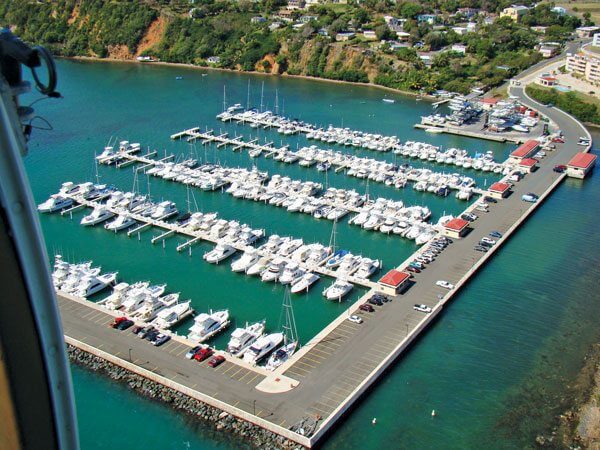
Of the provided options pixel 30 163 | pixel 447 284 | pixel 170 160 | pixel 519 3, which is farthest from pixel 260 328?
pixel 519 3

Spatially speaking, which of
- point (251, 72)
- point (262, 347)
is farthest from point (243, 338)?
point (251, 72)

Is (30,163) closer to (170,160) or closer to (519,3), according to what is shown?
(170,160)

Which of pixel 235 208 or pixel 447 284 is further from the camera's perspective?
pixel 235 208

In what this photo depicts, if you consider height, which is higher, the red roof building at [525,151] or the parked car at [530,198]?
the red roof building at [525,151]

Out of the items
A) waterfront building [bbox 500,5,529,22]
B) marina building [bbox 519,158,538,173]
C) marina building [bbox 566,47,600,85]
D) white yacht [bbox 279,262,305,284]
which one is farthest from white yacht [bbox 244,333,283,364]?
waterfront building [bbox 500,5,529,22]

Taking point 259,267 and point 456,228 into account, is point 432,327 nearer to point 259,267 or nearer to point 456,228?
point 259,267

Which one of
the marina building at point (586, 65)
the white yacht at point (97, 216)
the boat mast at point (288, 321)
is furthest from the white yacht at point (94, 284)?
the marina building at point (586, 65)

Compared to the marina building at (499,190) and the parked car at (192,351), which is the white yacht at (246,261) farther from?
the marina building at (499,190)
